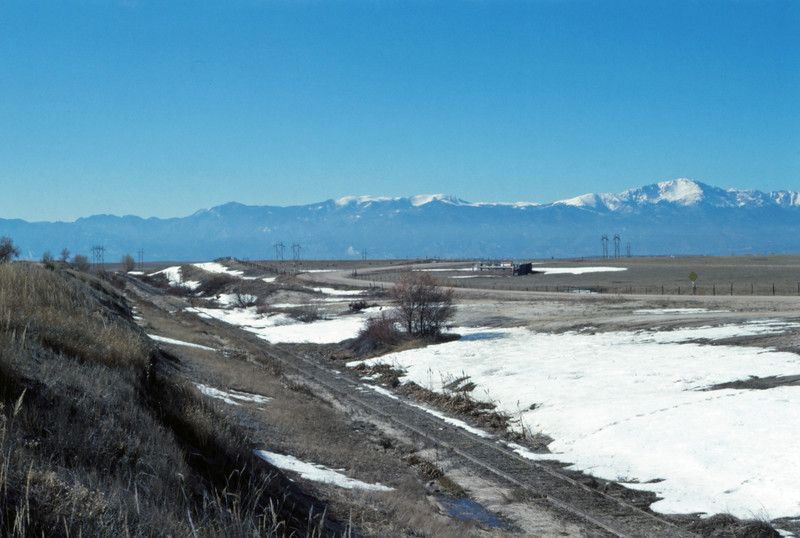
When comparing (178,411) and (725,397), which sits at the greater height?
(178,411)

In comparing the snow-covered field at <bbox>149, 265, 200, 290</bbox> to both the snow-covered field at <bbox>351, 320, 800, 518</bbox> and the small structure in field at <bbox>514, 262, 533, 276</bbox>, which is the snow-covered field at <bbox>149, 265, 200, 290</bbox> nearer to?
the small structure in field at <bbox>514, 262, 533, 276</bbox>

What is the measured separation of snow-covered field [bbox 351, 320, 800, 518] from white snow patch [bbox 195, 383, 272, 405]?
7871mm

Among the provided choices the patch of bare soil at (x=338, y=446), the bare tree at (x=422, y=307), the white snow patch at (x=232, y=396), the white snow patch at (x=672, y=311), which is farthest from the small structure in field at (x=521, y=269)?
the white snow patch at (x=232, y=396)

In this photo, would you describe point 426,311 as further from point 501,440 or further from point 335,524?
point 335,524

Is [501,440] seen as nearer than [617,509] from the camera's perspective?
No

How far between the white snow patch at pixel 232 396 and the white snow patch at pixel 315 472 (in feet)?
20.1

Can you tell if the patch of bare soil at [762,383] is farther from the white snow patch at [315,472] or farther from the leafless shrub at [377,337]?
the leafless shrub at [377,337]

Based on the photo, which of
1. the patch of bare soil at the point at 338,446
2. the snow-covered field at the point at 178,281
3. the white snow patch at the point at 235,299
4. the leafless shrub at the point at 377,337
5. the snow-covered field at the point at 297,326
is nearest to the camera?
the patch of bare soil at the point at 338,446

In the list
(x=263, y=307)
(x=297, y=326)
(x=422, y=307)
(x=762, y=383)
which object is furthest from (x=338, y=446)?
(x=263, y=307)

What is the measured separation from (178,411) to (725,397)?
16483 mm

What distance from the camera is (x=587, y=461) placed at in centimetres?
1917

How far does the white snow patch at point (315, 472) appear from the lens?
1354cm

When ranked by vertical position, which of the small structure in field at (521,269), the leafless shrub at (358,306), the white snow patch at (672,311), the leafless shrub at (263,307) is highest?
the small structure in field at (521,269)

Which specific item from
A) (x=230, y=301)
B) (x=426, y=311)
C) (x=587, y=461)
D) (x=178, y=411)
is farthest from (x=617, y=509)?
(x=230, y=301)
